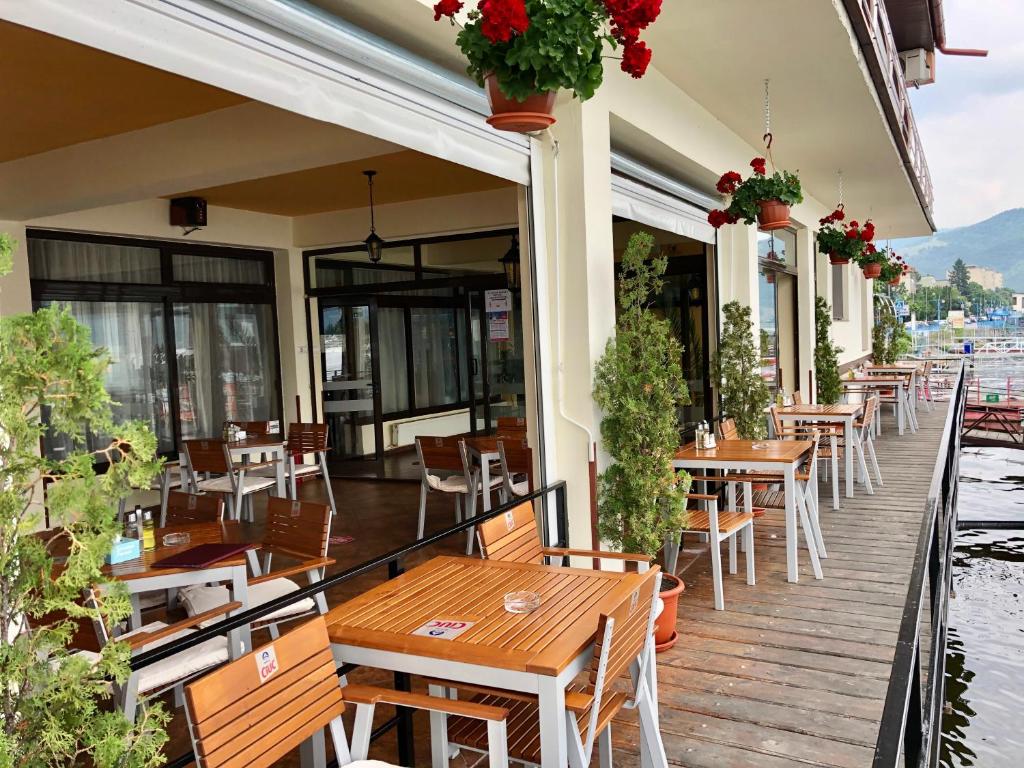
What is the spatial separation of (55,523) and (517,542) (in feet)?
7.60

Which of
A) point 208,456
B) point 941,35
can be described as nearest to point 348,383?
point 208,456

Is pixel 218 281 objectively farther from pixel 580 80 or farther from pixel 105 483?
pixel 105 483

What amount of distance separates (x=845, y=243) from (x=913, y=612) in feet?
27.3

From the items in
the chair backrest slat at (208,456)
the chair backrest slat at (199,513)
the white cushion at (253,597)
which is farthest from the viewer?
the chair backrest slat at (208,456)

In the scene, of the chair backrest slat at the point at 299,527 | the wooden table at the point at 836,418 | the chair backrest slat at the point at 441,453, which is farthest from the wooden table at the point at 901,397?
the chair backrest slat at the point at 299,527

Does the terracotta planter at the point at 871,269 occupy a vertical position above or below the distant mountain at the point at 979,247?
below

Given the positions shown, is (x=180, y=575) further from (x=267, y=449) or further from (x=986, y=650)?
(x=986, y=650)

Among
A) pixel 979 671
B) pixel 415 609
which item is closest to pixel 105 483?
pixel 415 609

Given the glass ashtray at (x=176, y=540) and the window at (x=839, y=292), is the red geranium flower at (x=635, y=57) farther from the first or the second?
the window at (x=839, y=292)

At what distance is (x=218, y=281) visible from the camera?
8.66 meters

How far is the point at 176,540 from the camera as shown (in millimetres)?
3631

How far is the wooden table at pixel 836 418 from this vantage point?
22.7 ft

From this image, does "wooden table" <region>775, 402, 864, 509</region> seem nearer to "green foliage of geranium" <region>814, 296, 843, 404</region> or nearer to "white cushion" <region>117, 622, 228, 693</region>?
"green foliage of geranium" <region>814, 296, 843, 404</region>

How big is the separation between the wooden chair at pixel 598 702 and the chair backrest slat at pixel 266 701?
45 centimetres
